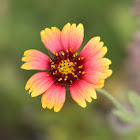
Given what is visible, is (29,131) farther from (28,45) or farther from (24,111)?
(28,45)

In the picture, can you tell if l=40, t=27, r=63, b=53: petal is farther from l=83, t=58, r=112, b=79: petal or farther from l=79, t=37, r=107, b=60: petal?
l=83, t=58, r=112, b=79: petal

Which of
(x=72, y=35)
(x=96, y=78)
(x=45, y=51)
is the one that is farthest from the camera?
(x=45, y=51)

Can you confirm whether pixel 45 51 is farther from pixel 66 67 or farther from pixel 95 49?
pixel 95 49

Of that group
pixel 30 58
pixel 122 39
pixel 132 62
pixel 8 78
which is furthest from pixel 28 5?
pixel 30 58

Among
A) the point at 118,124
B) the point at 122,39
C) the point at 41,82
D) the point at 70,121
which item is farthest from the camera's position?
the point at 122,39

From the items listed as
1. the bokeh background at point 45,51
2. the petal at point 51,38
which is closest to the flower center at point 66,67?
the petal at point 51,38

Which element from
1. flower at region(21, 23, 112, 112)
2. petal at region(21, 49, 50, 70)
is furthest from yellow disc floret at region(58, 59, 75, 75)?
petal at region(21, 49, 50, 70)

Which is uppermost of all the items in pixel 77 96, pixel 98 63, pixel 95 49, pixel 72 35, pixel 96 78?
pixel 72 35

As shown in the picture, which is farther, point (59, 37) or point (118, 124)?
point (118, 124)

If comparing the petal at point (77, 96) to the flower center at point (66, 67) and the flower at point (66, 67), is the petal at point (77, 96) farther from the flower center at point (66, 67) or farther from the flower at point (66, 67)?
the flower center at point (66, 67)

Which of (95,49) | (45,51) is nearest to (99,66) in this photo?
(95,49)
